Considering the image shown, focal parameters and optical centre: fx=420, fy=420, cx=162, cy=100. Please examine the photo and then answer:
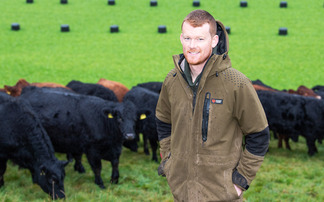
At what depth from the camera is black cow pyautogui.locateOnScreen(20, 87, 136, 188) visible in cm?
849

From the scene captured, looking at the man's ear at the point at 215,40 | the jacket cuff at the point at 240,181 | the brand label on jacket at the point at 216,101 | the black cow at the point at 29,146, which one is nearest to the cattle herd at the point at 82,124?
the black cow at the point at 29,146

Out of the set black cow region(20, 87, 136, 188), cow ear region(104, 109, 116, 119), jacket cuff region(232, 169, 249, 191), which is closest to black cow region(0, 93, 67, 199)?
black cow region(20, 87, 136, 188)

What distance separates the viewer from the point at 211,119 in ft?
10.2

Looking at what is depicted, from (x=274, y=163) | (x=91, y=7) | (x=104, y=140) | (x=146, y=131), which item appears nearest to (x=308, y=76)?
(x=274, y=163)

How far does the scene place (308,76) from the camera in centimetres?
1602

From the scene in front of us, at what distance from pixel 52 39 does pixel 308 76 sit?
1202 cm

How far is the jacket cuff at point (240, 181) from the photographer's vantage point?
315 centimetres

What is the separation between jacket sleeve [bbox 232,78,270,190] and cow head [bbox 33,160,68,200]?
4.68 metres

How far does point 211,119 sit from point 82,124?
6039 mm

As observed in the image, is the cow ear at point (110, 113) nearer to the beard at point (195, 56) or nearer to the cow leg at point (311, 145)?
the cow leg at point (311, 145)

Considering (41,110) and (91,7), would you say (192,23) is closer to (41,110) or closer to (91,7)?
(41,110)

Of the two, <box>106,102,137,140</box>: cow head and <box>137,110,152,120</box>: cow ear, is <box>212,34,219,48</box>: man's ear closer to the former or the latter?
<box>106,102,137,140</box>: cow head

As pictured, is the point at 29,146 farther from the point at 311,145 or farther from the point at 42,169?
the point at 311,145

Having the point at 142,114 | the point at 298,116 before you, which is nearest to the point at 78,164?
the point at 142,114
